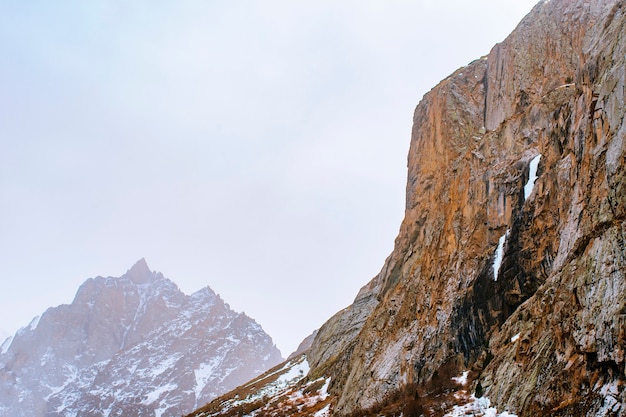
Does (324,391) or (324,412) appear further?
(324,391)

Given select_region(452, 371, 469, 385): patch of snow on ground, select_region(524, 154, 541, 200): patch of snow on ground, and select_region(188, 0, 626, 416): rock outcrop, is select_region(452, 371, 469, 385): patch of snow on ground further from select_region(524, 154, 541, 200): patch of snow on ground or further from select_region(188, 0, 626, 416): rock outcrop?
select_region(524, 154, 541, 200): patch of snow on ground

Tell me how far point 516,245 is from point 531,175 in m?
5.29

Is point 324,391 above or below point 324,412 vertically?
above

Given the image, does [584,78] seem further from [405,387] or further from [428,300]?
[405,387]

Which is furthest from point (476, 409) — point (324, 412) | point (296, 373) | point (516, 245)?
point (296, 373)

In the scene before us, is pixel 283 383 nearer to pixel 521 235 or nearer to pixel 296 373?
pixel 296 373

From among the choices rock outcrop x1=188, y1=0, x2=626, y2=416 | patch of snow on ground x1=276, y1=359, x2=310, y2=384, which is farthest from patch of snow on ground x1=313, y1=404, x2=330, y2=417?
patch of snow on ground x1=276, y1=359, x2=310, y2=384

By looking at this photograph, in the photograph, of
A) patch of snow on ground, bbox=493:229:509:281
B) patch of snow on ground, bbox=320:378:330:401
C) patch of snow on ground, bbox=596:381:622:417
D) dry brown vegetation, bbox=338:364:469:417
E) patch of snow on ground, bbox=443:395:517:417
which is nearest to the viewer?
patch of snow on ground, bbox=596:381:622:417

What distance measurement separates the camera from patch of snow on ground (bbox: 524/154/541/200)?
29562 mm

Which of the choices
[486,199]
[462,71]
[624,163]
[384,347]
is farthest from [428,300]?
[462,71]

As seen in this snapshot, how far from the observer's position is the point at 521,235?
28.3 m

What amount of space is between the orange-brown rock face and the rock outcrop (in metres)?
0.09

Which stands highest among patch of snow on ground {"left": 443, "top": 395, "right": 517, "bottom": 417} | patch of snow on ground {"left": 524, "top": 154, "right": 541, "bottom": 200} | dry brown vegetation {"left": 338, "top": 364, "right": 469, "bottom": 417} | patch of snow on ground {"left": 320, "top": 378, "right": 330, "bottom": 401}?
patch of snow on ground {"left": 524, "top": 154, "right": 541, "bottom": 200}

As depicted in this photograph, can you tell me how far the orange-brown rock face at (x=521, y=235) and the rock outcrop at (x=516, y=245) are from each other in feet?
0.31
